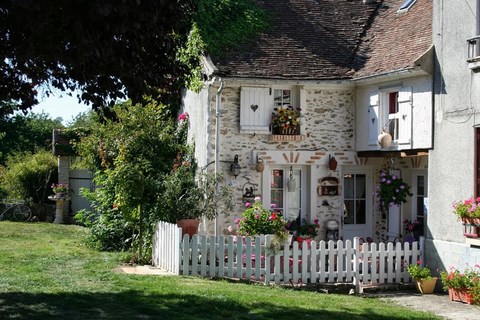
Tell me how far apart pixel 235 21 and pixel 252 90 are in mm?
2366

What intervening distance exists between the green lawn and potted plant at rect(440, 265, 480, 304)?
4.60 feet

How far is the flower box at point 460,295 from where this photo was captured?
12602mm

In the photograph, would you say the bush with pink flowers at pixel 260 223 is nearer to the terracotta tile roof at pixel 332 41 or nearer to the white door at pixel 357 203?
the terracotta tile roof at pixel 332 41

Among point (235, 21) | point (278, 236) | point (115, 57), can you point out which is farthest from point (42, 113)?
point (115, 57)

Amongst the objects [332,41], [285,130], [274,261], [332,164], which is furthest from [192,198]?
[332,41]

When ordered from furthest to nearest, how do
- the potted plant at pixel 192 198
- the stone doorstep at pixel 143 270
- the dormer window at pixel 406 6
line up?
the dormer window at pixel 406 6 < the potted plant at pixel 192 198 < the stone doorstep at pixel 143 270

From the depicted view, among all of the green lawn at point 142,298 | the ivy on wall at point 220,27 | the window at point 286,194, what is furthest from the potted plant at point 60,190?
the window at point 286,194

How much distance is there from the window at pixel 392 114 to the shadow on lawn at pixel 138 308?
5812mm

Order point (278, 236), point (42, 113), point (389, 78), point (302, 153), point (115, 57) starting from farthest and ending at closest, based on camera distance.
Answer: point (42, 113), point (302, 153), point (389, 78), point (278, 236), point (115, 57)

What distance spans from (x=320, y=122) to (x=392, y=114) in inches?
77.0

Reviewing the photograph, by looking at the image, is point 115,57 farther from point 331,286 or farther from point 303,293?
point 331,286

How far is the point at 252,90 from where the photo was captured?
55.7ft

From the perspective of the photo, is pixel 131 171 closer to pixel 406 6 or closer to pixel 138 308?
pixel 138 308

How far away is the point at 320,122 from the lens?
693 inches
